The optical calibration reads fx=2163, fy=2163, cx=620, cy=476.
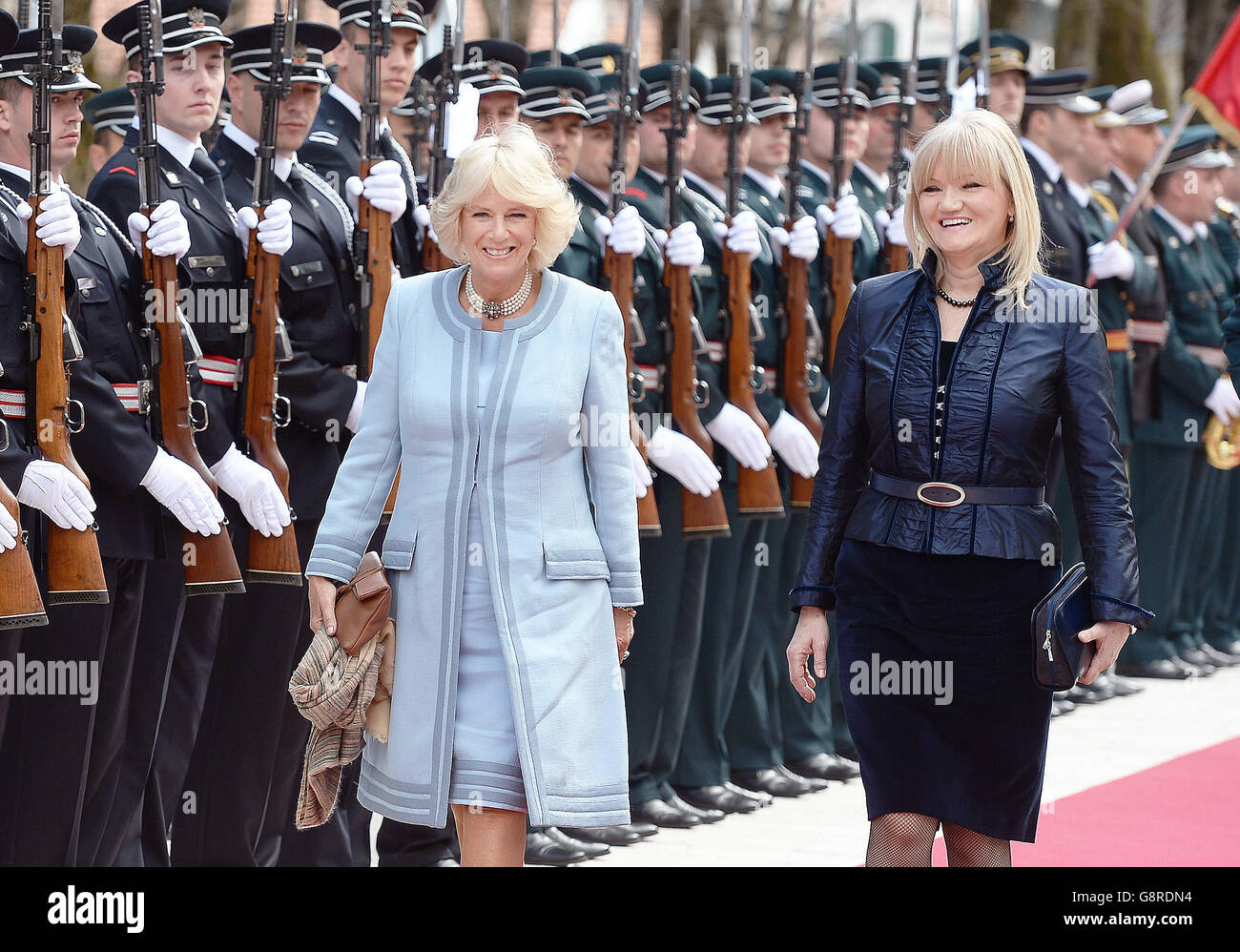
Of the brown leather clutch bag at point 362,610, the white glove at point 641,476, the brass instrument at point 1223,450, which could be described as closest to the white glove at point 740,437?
the white glove at point 641,476

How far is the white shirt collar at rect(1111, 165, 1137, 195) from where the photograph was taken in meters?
10.0

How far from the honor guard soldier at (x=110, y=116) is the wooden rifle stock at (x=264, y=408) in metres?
2.40

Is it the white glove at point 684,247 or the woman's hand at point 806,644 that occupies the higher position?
the white glove at point 684,247

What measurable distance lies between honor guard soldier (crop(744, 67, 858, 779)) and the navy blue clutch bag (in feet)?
10.9

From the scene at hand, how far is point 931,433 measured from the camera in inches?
165

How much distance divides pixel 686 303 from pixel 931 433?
2660 millimetres

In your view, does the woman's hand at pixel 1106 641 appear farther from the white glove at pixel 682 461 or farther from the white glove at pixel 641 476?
the white glove at pixel 682 461

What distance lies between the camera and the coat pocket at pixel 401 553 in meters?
4.25

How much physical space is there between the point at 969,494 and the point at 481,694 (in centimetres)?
102

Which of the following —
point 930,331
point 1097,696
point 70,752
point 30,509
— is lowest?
point 1097,696

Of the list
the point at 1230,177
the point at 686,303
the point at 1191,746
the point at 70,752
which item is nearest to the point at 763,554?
the point at 686,303

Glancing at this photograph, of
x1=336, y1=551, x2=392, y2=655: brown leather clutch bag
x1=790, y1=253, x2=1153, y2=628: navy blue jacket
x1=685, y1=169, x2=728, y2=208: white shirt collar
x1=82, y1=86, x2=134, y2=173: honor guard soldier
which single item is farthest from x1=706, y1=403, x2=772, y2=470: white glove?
x1=336, y1=551, x2=392, y2=655: brown leather clutch bag

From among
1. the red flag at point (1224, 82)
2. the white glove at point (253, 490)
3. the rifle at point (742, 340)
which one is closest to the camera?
the white glove at point (253, 490)

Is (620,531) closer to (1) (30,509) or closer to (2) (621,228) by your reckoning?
(1) (30,509)
